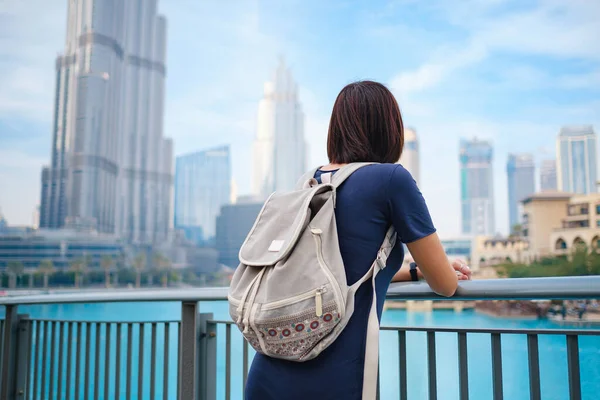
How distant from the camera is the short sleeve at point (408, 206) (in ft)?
2.40

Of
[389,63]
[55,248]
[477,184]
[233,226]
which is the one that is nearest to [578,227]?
[233,226]

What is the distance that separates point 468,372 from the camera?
97 centimetres

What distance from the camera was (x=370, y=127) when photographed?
32.3 inches

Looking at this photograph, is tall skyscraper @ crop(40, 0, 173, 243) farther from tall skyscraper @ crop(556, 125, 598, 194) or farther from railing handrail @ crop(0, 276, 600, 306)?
tall skyscraper @ crop(556, 125, 598, 194)

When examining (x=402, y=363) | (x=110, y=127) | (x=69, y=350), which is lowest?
(x=69, y=350)

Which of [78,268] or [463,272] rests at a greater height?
[463,272]

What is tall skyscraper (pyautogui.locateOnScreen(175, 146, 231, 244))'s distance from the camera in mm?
78188

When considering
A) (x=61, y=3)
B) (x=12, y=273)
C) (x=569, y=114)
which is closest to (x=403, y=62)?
(x=569, y=114)

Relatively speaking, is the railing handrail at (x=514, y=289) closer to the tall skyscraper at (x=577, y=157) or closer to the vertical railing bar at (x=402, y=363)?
the vertical railing bar at (x=402, y=363)

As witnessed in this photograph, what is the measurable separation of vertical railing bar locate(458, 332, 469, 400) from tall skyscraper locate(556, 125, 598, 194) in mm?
82880

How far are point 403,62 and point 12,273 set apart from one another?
5816 centimetres

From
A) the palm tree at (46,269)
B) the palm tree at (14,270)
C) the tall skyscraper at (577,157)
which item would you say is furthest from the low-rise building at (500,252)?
the tall skyscraper at (577,157)

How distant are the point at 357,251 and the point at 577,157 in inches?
3385

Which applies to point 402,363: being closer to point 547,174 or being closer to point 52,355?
point 52,355
